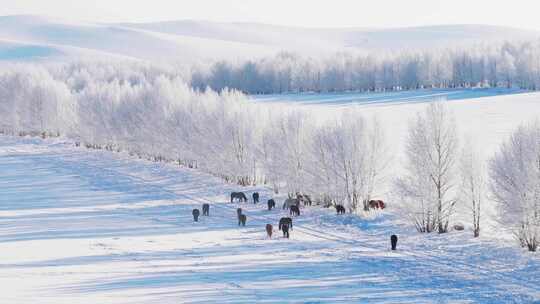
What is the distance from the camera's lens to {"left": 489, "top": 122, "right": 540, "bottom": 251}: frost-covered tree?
3453cm

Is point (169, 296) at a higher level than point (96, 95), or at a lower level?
lower

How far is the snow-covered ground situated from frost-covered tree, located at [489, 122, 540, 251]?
1.23 metres

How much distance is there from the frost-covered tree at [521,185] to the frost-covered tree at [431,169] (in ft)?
14.3

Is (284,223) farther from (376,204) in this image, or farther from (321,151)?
(321,151)

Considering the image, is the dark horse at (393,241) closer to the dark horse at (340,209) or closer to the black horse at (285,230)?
the black horse at (285,230)

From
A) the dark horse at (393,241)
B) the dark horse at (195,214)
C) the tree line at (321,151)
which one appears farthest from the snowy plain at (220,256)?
the tree line at (321,151)

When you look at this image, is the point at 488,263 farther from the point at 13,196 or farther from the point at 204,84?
the point at 204,84

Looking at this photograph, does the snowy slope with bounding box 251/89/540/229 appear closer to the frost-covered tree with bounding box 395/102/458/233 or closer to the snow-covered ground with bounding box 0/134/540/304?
the frost-covered tree with bounding box 395/102/458/233

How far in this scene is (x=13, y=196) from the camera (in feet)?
194

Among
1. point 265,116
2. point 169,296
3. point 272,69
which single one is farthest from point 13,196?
point 272,69

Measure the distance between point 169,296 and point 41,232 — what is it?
1715cm

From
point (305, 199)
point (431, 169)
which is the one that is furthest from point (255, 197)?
point (431, 169)

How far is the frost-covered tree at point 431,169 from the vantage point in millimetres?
40562

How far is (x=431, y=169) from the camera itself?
41.8 meters
